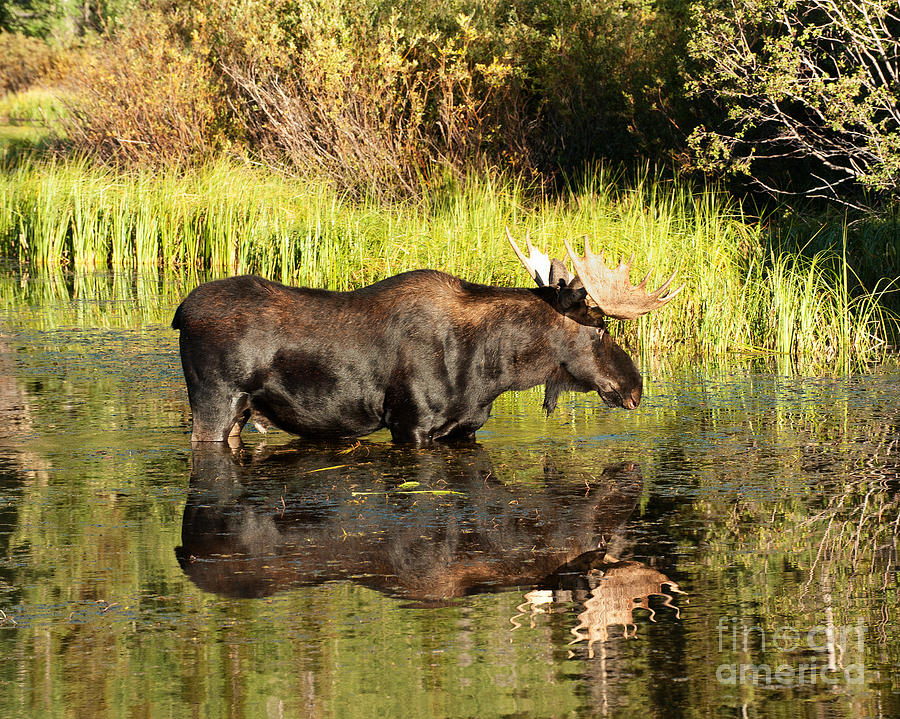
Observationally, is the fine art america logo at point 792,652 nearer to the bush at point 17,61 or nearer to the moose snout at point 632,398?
the moose snout at point 632,398

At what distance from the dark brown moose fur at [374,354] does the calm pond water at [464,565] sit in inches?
11.1

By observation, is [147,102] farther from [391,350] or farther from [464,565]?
[464,565]

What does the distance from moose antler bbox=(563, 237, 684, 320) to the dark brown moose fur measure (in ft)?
0.41

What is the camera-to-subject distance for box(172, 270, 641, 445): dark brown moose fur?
8.59 m

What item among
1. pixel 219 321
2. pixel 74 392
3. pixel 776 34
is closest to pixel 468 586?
pixel 219 321

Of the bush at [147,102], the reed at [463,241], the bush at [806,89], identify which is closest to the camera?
the reed at [463,241]

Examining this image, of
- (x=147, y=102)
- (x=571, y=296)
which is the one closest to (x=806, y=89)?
(x=571, y=296)

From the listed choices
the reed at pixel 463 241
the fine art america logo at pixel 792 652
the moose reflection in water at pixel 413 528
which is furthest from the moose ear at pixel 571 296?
the reed at pixel 463 241

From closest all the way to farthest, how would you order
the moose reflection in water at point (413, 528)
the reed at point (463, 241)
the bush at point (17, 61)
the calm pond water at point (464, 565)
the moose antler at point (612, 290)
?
1. the calm pond water at point (464, 565)
2. the moose reflection in water at point (413, 528)
3. the moose antler at point (612, 290)
4. the reed at point (463, 241)
5. the bush at point (17, 61)

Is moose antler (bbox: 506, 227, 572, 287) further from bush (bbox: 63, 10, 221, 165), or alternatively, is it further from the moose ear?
bush (bbox: 63, 10, 221, 165)

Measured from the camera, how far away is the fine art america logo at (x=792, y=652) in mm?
4832

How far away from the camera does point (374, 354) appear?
8.73 m

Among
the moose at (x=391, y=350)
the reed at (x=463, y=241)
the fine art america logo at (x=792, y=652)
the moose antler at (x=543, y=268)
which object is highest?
the reed at (x=463, y=241)

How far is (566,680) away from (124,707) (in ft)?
4.80
